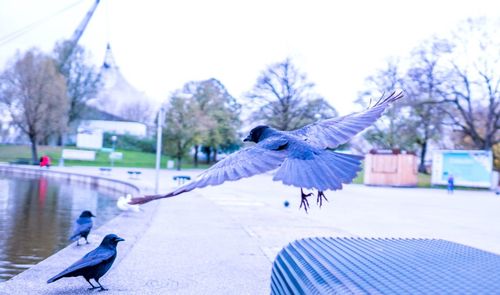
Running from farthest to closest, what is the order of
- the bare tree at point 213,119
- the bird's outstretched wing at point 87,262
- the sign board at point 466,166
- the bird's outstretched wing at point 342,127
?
the bare tree at point 213,119 → the sign board at point 466,166 → the bird's outstretched wing at point 87,262 → the bird's outstretched wing at point 342,127

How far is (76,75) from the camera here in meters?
64.6

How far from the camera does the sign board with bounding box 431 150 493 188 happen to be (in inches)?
1292

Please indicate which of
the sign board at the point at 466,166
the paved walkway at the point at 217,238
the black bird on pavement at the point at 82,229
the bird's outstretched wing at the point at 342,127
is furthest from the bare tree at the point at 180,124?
the bird's outstretched wing at the point at 342,127

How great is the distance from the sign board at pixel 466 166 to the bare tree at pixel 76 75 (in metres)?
48.4

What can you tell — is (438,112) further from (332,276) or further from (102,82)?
(102,82)

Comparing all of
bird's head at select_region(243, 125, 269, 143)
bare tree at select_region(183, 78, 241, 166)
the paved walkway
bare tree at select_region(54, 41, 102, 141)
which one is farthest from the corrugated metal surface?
bare tree at select_region(54, 41, 102, 141)

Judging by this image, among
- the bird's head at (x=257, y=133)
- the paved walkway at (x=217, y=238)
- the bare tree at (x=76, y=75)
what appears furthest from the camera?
the bare tree at (x=76, y=75)

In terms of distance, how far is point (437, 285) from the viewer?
7.86 feet

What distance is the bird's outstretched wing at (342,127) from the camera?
3535mm

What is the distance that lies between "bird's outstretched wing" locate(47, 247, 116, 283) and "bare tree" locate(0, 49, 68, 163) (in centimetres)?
4599

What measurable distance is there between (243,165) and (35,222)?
1039 cm

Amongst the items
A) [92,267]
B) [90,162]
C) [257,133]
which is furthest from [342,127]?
[90,162]

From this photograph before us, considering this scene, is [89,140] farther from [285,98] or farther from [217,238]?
[217,238]

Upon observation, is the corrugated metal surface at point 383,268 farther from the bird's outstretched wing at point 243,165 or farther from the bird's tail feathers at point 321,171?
the bird's outstretched wing at point 243,165
